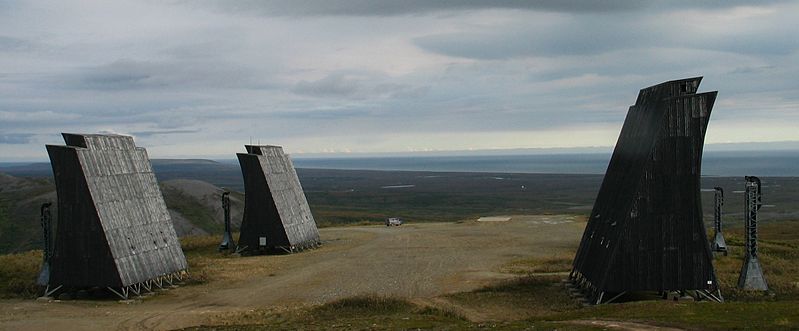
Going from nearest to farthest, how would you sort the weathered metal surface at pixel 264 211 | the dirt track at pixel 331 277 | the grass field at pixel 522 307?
the grass field at pixel 522 307 → the dirt track at pixel 331 277 → the weathered metal surface at pixel 264 211

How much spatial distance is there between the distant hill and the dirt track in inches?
1199

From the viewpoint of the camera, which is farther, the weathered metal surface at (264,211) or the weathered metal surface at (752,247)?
the weathered metal surface at (264,211)

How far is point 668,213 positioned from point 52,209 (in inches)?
3004

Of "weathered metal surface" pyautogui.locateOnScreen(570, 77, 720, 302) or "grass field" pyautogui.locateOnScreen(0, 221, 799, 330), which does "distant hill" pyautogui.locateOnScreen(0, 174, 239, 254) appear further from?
"weathered metal surface" pyautogui.locateOnScreen(570, 77, 720, 302)

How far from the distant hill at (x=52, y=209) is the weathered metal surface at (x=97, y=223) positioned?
43.6 metres

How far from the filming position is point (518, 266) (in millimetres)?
41781

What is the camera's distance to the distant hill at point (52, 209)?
77550 millimetres

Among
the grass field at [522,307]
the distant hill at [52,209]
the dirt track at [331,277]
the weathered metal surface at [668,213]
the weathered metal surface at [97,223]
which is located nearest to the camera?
the grass field at [522,307]

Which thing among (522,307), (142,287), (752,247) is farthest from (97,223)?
(752,247)

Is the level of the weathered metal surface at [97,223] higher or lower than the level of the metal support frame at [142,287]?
higher

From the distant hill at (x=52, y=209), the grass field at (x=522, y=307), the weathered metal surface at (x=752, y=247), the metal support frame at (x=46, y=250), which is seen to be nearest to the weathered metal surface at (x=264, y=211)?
the grass field at (x=522, y=307)

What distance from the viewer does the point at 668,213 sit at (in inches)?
1139

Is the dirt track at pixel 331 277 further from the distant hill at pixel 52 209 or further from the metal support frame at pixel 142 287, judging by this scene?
the distant hill at pixel 52 209

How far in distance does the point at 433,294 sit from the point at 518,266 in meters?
9.65
